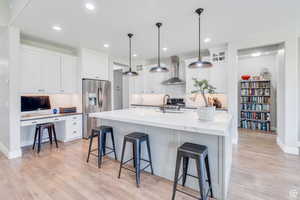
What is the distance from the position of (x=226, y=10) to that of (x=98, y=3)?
7.12 feet

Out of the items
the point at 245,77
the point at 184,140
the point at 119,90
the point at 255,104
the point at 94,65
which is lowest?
the point at 184,140

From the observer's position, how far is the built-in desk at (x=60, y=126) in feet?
12.4

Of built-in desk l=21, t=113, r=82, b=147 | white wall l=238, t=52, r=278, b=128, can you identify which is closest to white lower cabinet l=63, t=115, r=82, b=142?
built-in desk l=21, t=113, r=82, b=147

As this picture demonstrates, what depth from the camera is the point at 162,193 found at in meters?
2.09

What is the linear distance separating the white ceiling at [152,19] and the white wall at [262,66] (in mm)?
2862

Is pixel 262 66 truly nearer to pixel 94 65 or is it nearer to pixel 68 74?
pixel 94 65

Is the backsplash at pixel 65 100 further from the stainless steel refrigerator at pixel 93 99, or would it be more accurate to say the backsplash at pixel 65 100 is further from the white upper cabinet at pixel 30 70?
the white upper cabinet at pixel 30 70

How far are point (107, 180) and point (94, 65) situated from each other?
373cm

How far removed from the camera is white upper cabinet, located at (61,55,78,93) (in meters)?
4.38

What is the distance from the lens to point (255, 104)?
5969mm

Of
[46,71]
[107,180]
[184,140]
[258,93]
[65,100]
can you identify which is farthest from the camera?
[258,93]

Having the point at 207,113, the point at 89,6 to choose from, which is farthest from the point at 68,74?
the point at 207,113

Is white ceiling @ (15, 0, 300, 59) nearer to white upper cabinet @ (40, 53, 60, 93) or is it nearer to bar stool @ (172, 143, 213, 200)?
white upper cabinet @ (40, 53, 60, 93)

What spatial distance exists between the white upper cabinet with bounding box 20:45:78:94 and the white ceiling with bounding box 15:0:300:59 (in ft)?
1.59
